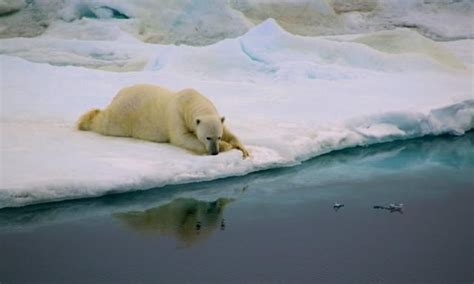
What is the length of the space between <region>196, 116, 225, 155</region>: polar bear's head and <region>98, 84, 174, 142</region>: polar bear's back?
1.65ft

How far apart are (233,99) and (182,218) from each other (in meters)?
3.28

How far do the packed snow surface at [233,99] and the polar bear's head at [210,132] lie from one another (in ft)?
0.36

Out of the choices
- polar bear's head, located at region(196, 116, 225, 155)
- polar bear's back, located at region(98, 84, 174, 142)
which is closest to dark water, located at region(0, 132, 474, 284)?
polar bear's head, located at region(196, 116, 225, 155)

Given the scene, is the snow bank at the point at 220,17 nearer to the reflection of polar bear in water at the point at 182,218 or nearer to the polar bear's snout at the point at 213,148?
the polar bear's snout at the point at 213,148

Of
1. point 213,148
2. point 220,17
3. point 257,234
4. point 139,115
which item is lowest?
point 220,17

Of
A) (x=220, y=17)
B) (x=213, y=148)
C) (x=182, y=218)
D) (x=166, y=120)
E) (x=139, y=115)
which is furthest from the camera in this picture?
(x=220, y=17)

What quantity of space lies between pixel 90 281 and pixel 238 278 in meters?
0.64

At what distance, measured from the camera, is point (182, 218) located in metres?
3.73

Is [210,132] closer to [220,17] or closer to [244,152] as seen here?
[244,152]

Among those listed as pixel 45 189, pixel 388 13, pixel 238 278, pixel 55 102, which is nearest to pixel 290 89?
pixel 55 102

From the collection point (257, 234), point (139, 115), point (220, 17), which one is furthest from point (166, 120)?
point (220, 17)

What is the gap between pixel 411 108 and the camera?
6.15m

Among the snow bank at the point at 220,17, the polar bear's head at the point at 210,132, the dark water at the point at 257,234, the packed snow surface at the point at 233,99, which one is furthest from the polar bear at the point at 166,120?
the snow bank at the point at 220,17

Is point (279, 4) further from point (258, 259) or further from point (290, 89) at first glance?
point (258, 259)
